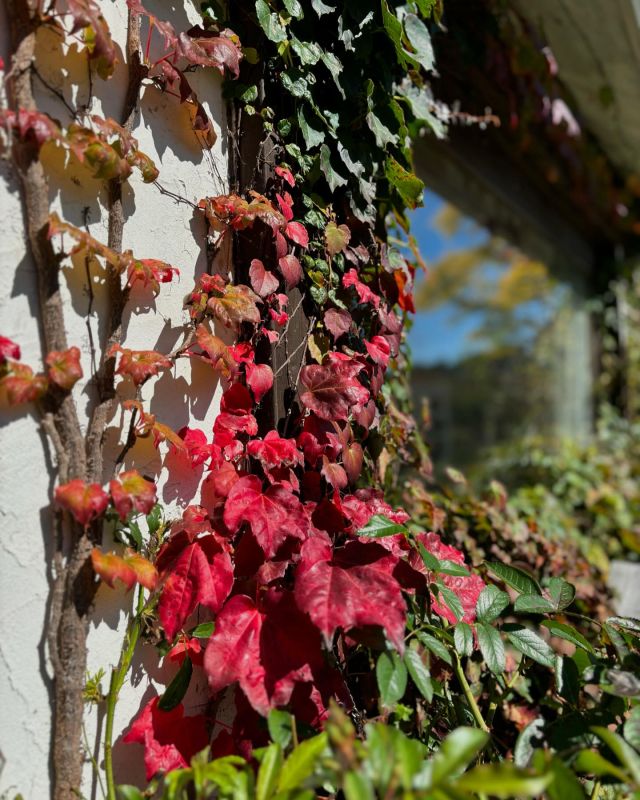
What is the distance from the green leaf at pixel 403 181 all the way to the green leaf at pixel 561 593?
899 mm

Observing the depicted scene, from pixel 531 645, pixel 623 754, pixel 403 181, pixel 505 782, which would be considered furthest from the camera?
pixel 403 181

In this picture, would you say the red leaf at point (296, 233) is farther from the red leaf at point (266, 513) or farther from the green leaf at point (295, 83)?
the red leaf at point (266, 513)

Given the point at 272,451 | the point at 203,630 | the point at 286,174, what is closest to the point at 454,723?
the point at 203,630

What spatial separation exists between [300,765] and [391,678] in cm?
20

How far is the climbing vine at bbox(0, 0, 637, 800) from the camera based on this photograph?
3.04ft

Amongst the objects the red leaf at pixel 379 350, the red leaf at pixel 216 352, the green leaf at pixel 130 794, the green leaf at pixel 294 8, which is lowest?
the green leaf at pixel 130 794

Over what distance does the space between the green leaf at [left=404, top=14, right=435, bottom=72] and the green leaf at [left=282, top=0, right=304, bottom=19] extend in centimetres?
39

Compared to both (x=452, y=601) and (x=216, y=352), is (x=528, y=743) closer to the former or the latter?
(x=452, y=601)

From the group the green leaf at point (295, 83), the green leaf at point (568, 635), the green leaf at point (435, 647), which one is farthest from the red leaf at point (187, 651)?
the green leaf at point (295, 83)

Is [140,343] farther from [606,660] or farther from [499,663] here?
[606,660]

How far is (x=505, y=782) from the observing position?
624 millimetres

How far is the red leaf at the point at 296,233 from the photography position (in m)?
1.19

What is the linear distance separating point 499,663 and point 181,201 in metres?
0.99

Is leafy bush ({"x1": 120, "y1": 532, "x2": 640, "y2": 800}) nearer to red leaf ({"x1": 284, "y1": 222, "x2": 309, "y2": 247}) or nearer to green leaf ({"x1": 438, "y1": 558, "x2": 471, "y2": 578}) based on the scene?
green leaf ({"x1": 438, "y1": 558, "x2": 471, "y2": 578})
